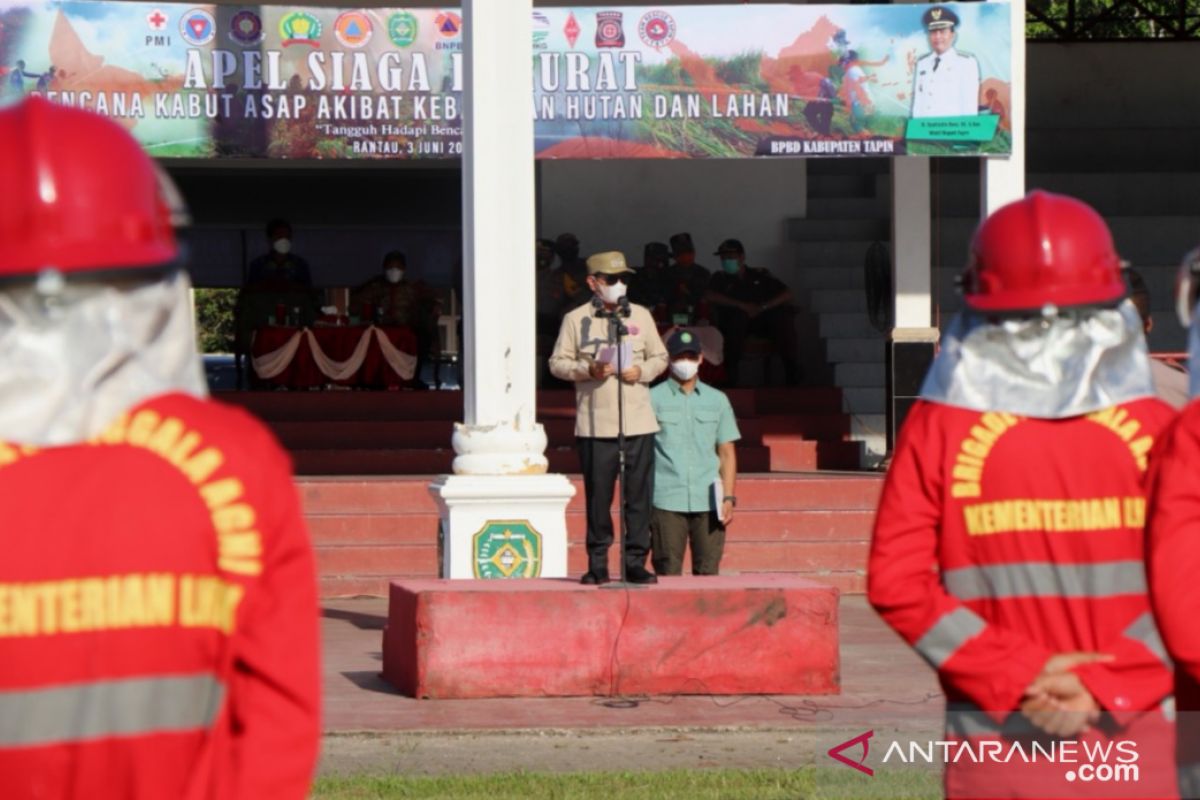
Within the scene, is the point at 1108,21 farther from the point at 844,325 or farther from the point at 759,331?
the point at 759,331

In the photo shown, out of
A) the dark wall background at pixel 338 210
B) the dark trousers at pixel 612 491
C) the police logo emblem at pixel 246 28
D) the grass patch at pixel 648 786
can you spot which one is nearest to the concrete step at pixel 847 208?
the dark wall background at pixel 338 210

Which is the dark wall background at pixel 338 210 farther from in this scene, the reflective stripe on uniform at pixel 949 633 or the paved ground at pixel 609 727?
the reflective stripe on uniform at pixel 949 633

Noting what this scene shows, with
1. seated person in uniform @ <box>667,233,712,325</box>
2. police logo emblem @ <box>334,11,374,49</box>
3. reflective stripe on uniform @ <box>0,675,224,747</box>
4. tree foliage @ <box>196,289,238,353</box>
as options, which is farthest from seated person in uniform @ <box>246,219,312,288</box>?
tree foliage @ <box>196,289,238,353</box>

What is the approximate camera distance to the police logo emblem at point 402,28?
51.0 ft

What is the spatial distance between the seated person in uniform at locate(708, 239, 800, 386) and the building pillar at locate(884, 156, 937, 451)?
6.66 ft

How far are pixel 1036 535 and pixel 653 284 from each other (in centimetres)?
1554

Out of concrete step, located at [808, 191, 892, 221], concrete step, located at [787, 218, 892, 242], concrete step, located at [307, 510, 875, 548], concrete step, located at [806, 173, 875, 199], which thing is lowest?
concrete step, located at [307, 510, 875, 548]

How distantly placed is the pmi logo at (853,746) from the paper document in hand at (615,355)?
8.96 feet

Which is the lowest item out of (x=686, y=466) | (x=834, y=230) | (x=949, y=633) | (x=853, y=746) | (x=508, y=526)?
(x=853, y=746)

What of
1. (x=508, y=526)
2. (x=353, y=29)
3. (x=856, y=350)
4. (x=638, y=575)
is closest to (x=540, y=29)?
(x=353, y=29)

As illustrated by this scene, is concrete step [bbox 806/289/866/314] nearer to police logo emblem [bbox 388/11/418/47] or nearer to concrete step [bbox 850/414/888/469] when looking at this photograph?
concrete step [bbox 850/414/888/469]

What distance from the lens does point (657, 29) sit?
1543cm

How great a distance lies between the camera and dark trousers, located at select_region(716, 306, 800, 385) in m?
19.4

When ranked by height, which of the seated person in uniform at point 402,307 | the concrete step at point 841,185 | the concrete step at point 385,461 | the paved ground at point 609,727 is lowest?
the paved ground at point 609,727
